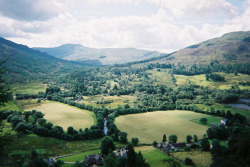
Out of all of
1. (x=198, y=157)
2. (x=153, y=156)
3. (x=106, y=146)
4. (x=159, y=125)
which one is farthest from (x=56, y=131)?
(x=198, y=157)

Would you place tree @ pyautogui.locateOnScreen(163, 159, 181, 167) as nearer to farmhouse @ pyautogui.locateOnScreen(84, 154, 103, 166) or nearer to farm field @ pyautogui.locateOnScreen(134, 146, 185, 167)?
farm field @ pyautogui.locateOnScreen(134, 146, 185, 167)

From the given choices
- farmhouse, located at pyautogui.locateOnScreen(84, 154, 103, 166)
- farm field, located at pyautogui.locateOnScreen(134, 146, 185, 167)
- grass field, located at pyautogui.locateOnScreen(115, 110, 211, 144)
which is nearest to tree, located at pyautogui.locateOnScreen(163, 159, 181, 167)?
farm field, located at pyautogui.locateOnScreen(134, 146, 185, 167)

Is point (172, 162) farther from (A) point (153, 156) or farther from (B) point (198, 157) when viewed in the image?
(B) point (198, 157)

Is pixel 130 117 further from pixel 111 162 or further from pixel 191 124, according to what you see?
pixel 111 162

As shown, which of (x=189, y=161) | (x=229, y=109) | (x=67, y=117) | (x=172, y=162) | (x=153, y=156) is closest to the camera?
(x=189, y=161)

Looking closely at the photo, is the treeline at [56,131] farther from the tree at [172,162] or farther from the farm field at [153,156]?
the tree at [172,162]
